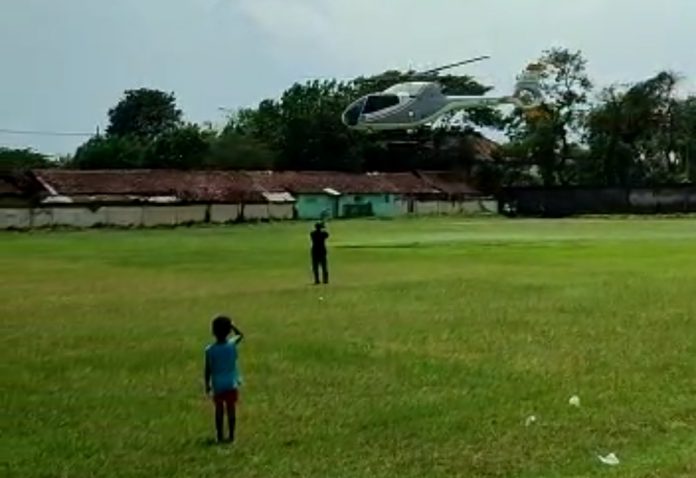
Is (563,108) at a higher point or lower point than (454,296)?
higher

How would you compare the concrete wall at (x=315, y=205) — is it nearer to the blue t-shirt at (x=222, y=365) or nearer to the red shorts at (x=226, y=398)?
the red shorts at (x=226, y=398)

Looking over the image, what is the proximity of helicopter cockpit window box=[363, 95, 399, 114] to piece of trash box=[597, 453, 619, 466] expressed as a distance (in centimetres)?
6133

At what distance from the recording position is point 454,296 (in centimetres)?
2466

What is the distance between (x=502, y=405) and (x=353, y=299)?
39.9 ft

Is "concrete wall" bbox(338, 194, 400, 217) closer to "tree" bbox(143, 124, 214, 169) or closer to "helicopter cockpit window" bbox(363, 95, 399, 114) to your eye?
"tree" bbox(143, 124, 214, 169)

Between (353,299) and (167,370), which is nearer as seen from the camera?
(167,370)

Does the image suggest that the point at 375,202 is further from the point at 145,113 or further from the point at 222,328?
the point at 222,328

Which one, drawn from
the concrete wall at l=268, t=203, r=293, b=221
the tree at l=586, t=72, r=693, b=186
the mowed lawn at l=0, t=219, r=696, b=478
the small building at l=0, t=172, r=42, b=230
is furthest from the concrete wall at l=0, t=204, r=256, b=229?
the mowed lawn at l=0, t=219, r=696, b=478

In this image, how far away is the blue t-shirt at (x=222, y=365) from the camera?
10.5 metres

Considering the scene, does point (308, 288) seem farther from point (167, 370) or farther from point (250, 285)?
point (167, 370)

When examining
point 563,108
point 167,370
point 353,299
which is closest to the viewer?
point 167,370

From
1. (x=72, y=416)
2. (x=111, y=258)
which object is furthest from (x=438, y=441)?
(x=111, y=258)

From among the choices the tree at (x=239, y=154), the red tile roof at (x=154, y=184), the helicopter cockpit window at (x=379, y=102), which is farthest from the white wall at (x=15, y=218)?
the tree at (x=239, y=154)

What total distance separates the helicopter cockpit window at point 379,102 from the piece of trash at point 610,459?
201 feet
